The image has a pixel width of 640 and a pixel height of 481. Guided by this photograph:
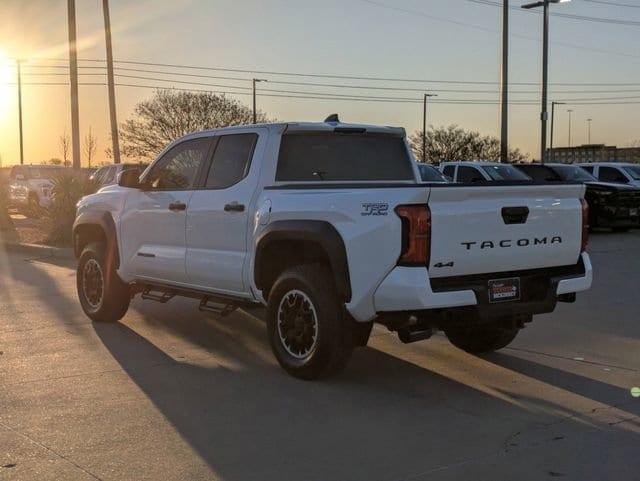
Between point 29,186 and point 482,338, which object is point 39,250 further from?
point 482,338

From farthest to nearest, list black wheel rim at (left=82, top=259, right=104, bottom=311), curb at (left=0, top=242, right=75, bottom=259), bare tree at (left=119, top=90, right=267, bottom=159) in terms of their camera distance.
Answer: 1. bare tree at (left=119, top=90, right=267, bottom=159)
2. curb at (left=0, top=242, right=75, bottom=259)
3. black wheel rim at (left=82, top=259, right=104, bottom=311)

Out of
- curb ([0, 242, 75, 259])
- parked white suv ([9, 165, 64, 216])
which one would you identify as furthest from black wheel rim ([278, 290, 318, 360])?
parked white suv ([9, 165, 64, 216])

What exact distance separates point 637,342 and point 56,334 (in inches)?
225

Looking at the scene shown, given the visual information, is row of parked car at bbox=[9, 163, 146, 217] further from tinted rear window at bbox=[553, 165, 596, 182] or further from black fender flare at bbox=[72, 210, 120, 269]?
black fender flare at bbox=[72, 210, 120, 269]

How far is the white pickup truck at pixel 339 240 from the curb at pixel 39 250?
26.6 ft

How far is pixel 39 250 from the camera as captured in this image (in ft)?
52.7

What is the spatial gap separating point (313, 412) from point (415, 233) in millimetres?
1393

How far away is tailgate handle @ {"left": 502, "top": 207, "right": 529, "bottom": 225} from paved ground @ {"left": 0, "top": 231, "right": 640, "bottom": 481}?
1.28 m

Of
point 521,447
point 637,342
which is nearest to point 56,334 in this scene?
point 521,447

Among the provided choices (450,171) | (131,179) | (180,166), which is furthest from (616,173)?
(131,179)

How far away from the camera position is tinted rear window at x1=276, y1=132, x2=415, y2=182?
658 centimetres

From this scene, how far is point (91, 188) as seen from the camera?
18.3m

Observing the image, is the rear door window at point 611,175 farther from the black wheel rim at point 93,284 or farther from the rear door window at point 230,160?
the rear door window at point 230,160

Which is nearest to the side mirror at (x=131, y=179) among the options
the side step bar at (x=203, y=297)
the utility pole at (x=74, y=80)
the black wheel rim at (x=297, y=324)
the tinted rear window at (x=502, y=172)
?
the side step bar at (x=203, y=297)
